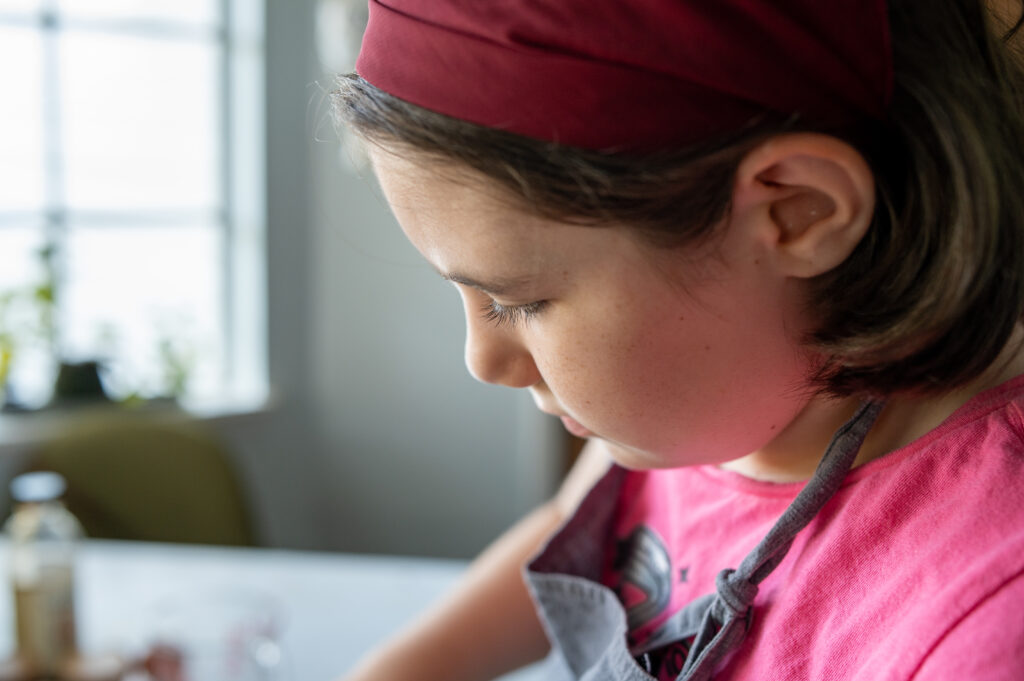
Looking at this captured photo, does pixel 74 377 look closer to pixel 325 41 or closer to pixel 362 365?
pixel 362 365

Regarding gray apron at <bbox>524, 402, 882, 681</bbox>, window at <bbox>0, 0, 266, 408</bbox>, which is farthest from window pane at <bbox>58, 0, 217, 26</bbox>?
gray apron at <bbox>524, 402, 882, 681</bbox>

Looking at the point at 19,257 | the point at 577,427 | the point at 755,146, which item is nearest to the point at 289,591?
the point at 577,427

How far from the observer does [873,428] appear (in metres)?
0.55

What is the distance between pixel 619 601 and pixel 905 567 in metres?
0.26

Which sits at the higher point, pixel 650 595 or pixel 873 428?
pixel 873 428

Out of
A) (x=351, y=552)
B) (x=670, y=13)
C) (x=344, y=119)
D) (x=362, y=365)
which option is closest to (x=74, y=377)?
(x=362, y=365)

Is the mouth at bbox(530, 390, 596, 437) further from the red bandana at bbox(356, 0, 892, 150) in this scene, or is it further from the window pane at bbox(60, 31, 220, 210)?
the window pane at bbox(60, 31, 220, 210)

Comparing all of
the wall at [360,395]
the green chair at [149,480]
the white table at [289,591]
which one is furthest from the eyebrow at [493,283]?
the wall at [360,395]

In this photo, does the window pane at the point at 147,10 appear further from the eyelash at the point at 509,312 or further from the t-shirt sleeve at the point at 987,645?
the t-shirt sleeve at the point at 987,645

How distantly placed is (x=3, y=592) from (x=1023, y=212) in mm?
1303

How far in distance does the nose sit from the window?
204cm

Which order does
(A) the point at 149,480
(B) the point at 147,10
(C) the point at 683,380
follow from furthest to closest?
(B) the point at 147,10 → (A) the point at 149,480 → (C) the point at 683,380

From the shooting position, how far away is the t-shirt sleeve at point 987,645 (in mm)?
394

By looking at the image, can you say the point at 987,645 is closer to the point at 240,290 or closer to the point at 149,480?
the point at 149,480
